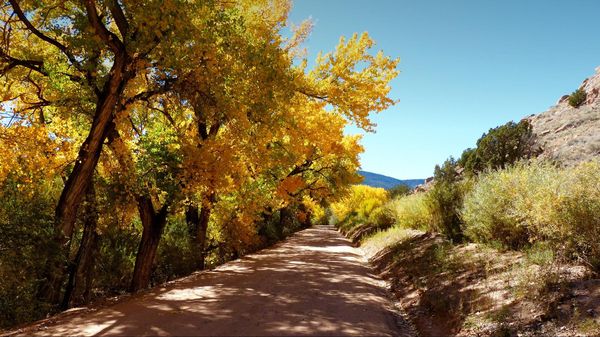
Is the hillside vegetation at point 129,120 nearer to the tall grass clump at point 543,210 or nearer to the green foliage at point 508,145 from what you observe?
the tall grass clump at point 543,210

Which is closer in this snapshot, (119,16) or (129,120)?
(119,16)

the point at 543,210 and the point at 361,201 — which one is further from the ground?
the point at 361,201

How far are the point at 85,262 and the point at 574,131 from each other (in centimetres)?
4718

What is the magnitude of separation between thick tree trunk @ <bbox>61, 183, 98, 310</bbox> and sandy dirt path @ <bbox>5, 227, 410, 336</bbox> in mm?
3358

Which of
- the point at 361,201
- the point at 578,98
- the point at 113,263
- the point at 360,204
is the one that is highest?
the point at 578,98

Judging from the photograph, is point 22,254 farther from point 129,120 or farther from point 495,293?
point 495,293

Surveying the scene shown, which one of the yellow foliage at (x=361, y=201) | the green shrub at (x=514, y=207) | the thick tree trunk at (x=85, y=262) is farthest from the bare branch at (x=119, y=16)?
the yellow foliage at (x=361, y=201)

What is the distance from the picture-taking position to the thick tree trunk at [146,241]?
11359 millimetres

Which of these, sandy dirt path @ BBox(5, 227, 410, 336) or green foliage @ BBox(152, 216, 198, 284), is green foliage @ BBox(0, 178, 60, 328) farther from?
green foliage @ BBox(152, 216, 198, 284)

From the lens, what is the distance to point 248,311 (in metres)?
6.64

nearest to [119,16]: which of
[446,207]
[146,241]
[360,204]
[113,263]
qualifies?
[146,241]

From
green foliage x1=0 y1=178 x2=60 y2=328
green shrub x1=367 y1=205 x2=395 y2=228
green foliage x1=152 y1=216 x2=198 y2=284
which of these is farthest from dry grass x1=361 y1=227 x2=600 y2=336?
green shrub x1=367 y1=205 x2=395 y2=228

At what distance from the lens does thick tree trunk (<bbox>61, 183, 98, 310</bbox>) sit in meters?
10.9

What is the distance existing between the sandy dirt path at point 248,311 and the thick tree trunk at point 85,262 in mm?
3358
